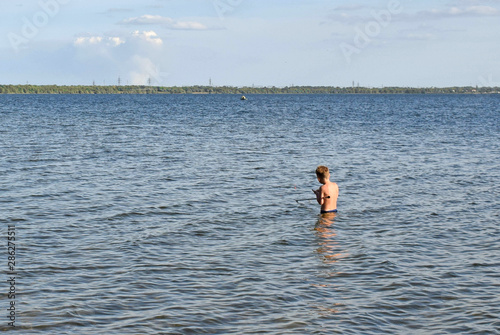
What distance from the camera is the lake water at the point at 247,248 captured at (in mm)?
10875

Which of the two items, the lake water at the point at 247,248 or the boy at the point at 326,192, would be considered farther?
the boy at the point at 326,192

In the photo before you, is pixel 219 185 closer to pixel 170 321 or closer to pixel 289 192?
pixel 289 192

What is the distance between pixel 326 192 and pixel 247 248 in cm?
484

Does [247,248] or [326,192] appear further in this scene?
[326,192]

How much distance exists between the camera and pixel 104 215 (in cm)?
1906

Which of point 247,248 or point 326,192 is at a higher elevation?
point 326,192

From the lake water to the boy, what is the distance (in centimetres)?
50

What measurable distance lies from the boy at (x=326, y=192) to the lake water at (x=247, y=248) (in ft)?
1.65

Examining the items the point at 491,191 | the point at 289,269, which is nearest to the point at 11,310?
the point at 289,269

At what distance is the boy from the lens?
18859 mm

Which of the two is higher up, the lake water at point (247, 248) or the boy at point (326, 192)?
the boy at point (326, 192)

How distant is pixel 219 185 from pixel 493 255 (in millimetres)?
13018

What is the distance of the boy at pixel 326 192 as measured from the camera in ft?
61.9

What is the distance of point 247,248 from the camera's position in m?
15.4
